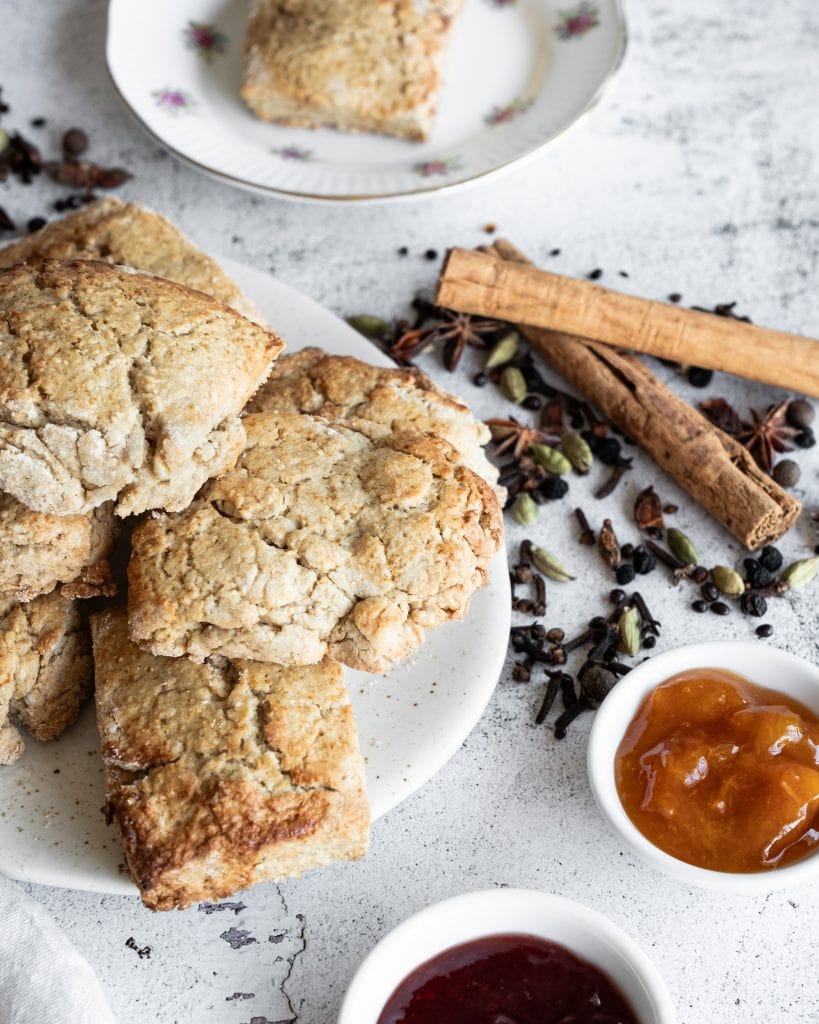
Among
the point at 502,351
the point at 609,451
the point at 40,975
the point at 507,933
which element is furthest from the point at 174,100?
the point at 507,933

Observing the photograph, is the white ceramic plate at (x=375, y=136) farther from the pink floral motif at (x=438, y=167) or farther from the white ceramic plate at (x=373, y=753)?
the white ceramic plate at (x=373, y=753)

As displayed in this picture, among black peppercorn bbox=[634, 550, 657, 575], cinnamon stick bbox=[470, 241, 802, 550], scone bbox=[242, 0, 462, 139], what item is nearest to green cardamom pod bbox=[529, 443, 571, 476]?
cinnamon stick bbox=[470, 241, 802, 550]

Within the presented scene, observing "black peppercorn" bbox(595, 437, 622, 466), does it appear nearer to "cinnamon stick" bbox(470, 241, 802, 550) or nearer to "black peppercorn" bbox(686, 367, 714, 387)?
"cinnamon stick" bbox(470, 241, 802, 550)

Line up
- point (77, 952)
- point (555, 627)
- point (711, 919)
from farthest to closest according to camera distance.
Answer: point (555, 627) → point (711, 919) → point (77, 952)

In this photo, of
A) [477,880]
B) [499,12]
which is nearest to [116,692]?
[477,880]

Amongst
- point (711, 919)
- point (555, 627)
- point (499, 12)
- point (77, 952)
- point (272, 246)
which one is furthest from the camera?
point (499, 12)

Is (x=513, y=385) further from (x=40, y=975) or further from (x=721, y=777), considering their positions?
(x=40, y=975)

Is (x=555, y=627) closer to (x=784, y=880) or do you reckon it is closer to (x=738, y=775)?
(x=738, y=775)
